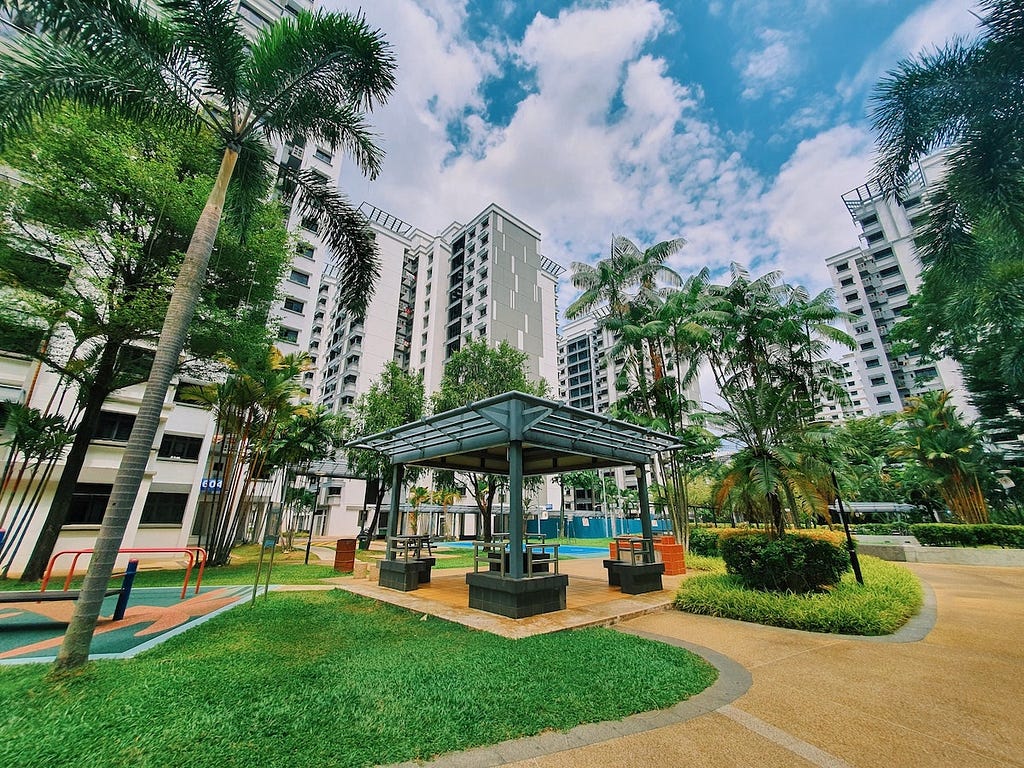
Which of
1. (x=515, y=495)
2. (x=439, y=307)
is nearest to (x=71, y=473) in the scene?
(x=515, y=495)

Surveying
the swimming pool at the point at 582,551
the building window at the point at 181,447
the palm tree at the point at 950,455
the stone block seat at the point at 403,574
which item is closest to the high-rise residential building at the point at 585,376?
the swimming pool at the point at 582,551

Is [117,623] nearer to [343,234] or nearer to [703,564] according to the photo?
[343,234]

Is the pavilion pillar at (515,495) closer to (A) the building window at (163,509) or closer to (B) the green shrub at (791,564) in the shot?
(B) the green shrub at (791,564)

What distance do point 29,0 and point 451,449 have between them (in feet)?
31.0

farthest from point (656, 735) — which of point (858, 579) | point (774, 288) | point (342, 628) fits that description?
point (774, 288)

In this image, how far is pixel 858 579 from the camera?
28.3 ft

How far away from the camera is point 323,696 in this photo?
3.84m

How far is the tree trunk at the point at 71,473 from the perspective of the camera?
35.0 ft

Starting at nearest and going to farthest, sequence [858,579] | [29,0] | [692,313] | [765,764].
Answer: [765,764] → [29,0] → [858,579] → [692,313]

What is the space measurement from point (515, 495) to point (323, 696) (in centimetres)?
422

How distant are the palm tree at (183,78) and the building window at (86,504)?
1475 cm

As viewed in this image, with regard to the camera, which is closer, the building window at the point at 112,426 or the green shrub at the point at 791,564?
the green shrub at the point at 791,564

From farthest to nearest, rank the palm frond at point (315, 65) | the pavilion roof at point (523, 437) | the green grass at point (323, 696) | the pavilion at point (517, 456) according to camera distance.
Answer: the pavilion roof at point (523, 437) < the pavilion at point (517, 456) < the palm frond at point (315, 65) < the green grass at point (323, 696)

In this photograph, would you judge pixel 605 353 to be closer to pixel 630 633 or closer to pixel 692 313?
pixel 692 313
